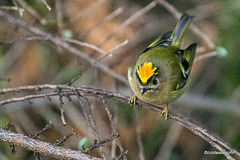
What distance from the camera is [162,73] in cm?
367

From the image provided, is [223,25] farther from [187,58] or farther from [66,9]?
[66,9]

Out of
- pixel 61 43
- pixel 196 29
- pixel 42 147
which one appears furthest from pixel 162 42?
pixel 42 147

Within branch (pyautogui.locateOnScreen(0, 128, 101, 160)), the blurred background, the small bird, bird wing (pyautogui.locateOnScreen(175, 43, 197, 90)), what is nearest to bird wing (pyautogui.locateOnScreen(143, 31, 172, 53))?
the small bird

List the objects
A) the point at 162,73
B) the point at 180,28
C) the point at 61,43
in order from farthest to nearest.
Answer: the point at 180,28
the point at 162,73
the point at 61,43

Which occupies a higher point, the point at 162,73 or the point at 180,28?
the point at 180,28

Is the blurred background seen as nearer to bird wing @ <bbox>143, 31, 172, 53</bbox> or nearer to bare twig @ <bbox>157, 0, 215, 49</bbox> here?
bird wing @ <bbox>143, 31, 172, 53</bbox>

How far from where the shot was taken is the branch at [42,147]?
2262 millimetres

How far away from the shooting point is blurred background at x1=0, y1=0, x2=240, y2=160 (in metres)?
5.04

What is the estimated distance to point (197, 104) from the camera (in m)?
5.08

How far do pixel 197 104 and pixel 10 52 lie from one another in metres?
2.70

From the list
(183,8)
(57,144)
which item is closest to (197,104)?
(183,8)

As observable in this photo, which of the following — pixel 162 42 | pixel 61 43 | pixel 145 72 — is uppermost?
pixel 162 42

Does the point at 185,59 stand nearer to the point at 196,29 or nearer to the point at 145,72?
the point at 196,29

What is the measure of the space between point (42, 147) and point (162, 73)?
5.53 feet
